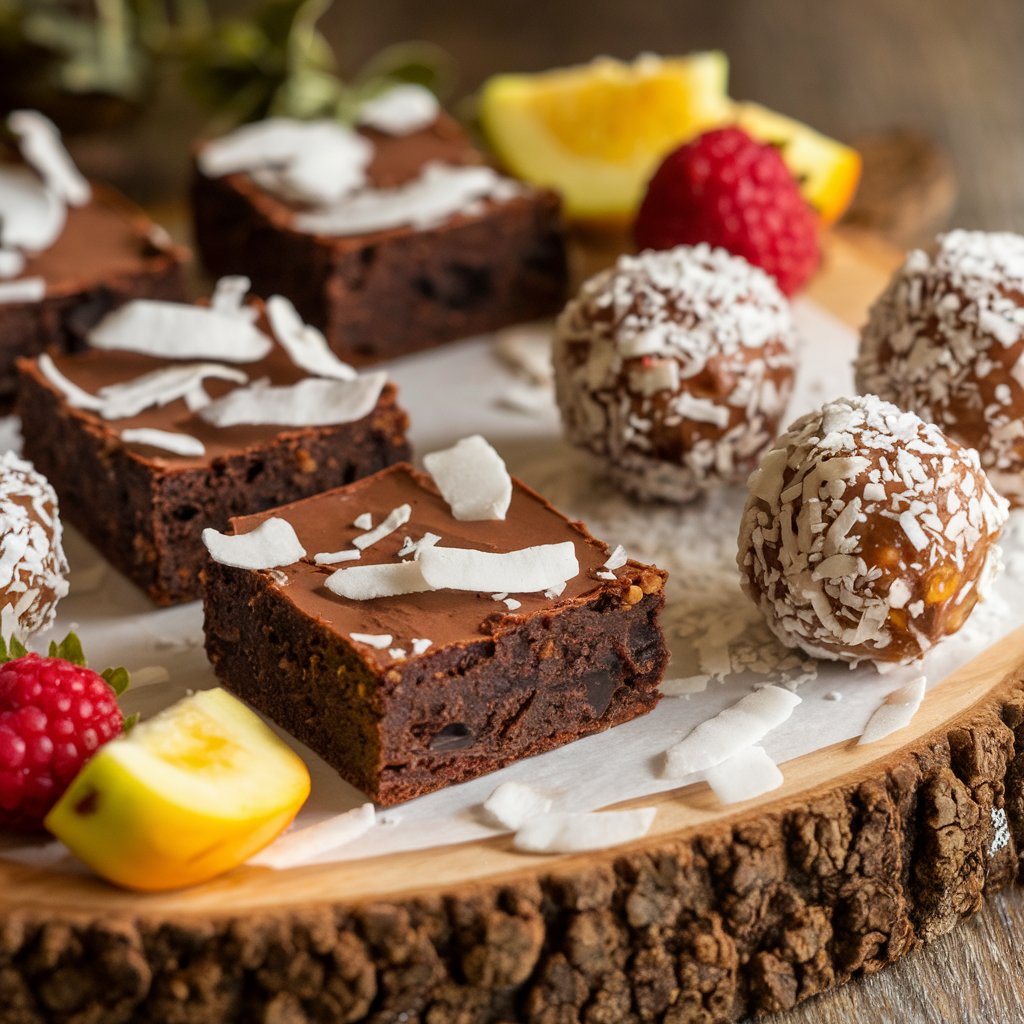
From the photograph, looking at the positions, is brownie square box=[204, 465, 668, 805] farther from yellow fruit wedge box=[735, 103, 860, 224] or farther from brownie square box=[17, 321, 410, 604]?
yellow fruit wedge box=[735, 103, 860, 224]

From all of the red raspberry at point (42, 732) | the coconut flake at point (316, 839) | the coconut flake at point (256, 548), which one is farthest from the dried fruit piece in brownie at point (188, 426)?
the coconut flake at point (316, 839)

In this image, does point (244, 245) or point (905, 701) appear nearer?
point (905, 701)

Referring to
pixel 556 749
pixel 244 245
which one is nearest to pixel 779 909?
pixel 556 749

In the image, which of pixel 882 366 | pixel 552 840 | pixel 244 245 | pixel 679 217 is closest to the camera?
pixel 552 840

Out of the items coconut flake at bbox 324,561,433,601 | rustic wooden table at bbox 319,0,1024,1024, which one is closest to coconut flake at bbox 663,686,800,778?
coconut flake at bbox 324,561,433,601

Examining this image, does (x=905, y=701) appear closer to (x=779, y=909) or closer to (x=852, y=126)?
(x=779, y=909)

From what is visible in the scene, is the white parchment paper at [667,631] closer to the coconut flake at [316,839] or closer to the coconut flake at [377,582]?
the coconut flake at [316,839]

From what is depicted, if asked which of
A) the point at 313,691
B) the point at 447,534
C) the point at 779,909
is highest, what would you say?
the point at 447,534

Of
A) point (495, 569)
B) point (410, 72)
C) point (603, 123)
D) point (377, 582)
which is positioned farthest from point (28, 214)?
point (495, 569)
